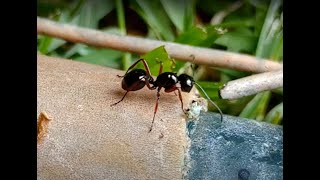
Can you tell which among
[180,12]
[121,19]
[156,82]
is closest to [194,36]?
[180,12]

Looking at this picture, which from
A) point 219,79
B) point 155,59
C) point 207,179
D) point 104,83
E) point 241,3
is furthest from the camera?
point 241,3

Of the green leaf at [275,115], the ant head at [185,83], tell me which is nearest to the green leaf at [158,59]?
the ant head at [185,83]

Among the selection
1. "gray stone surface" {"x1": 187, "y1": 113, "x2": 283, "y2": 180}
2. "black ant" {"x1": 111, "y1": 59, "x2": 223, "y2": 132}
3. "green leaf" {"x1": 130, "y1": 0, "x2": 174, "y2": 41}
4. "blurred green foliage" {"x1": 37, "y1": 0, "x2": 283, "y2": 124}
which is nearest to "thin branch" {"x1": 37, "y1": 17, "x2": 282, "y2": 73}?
"blurred green foliage" {"x1": 37, "y1": 0, "x2": 283, "y2": 124}

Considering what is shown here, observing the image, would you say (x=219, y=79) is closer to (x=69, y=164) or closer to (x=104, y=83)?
(x=104, y=83)

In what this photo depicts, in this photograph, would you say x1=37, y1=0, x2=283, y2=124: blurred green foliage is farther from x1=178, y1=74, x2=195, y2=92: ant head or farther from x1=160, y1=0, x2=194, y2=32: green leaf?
x1=178, y1=74, x2=195, y2=92: ant head

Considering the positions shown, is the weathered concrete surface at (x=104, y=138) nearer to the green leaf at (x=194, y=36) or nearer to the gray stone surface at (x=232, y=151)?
the gray stone surface at (x=232, y=151)
